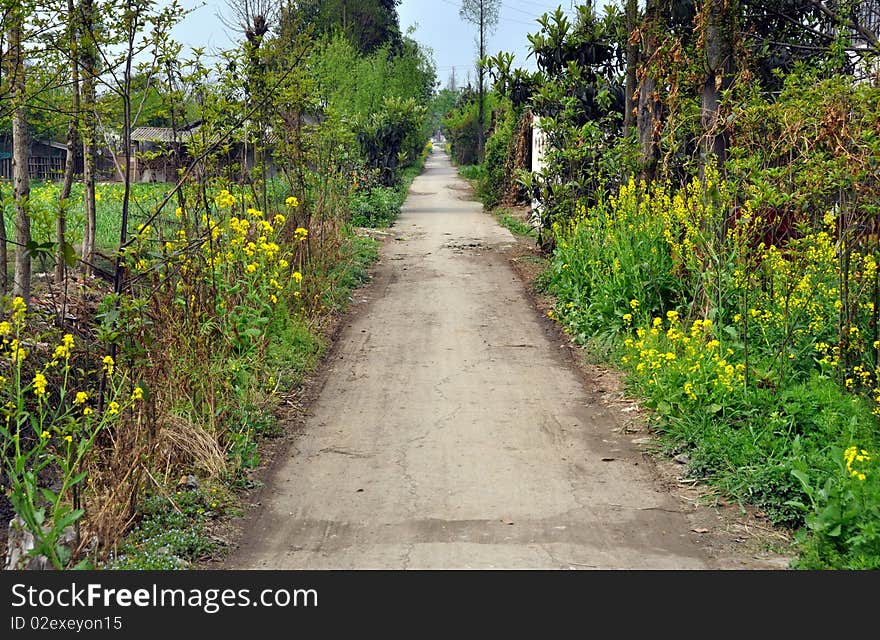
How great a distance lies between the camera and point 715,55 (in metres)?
9.77

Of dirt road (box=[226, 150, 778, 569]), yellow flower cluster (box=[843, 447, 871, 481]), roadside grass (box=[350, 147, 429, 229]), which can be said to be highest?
roadside grass (box=[350, 147, 429, 229])

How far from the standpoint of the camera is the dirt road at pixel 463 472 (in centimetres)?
542

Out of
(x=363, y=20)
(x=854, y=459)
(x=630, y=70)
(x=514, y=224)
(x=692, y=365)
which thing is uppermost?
(x=363, y=20)

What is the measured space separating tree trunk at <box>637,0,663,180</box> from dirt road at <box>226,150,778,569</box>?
3.02 m

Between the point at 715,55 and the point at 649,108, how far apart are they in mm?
2948

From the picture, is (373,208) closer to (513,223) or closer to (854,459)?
(513,223)

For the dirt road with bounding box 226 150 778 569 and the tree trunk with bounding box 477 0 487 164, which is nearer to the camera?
the dirt road with bounding box 226 150 778 569

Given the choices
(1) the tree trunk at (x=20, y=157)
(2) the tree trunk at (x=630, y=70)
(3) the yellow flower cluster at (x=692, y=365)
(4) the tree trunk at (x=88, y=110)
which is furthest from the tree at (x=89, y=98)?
(2) the tree trunk at (x=630, y=70)

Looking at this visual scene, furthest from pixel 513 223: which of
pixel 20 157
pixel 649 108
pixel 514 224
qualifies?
pixel 20 157

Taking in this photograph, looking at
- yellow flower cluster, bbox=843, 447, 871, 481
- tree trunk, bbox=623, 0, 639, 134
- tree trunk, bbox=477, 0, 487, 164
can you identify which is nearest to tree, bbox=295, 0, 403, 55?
tree trunk, bbox=477, 0, 487, 164

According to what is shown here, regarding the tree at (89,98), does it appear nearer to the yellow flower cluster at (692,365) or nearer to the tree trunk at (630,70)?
the yellow flower cluster at (692,365)

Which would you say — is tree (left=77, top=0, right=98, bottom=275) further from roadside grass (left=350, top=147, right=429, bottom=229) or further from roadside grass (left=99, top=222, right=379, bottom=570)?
roadside grass (left=350, top=147, right=429, bottom=229)

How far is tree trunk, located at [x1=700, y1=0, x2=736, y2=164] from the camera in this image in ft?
31.8

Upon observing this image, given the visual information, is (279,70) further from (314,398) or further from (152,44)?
(314,398)
